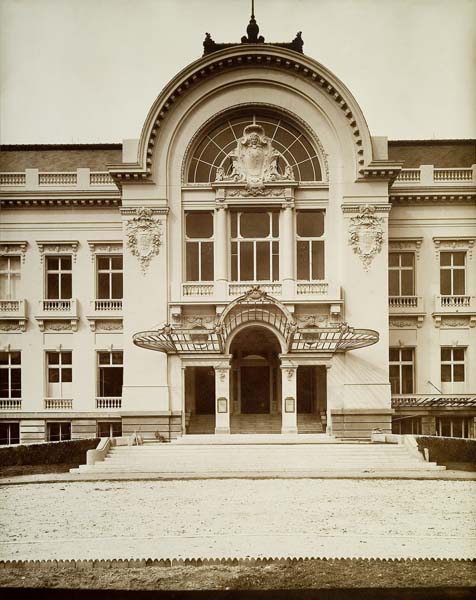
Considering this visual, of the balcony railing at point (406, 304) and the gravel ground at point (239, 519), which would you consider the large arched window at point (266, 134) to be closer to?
the balcony railing at point (406, 304)

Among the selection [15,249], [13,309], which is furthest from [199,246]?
[13,309]

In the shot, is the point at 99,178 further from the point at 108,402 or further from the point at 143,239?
the point at 108,402

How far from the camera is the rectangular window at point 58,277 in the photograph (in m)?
34.2

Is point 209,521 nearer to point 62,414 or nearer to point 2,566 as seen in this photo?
point 2,566

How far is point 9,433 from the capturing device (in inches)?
1323

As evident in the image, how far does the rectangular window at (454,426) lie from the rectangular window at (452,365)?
1763mm

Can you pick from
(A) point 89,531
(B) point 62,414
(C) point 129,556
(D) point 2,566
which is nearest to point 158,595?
(C) point 129,556

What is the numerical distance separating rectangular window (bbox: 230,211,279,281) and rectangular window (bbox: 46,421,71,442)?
10.4 metres

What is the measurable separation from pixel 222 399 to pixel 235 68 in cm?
1413

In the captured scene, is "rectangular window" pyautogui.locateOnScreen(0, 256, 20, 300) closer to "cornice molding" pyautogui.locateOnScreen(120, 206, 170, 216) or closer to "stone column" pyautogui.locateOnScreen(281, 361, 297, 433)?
"cornice molding" pyautogui.locateOnScreen(120, 206, 170, 216)

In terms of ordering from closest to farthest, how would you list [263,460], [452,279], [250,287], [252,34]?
[263,460]
[252,34]
[250,287]
[452,279]

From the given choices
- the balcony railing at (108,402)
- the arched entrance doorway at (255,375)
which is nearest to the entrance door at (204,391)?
the arched entrance doorway at (255,375)

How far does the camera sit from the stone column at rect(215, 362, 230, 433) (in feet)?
98.4

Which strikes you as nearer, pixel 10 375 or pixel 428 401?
pixel 428 401
